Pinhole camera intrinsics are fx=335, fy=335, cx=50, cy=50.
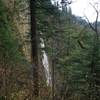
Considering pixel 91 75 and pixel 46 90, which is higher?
pixel 46 90

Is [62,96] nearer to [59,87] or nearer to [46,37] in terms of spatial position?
[59,87]

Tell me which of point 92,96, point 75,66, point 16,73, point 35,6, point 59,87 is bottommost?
point 92,96

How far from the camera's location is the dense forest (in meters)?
9.89

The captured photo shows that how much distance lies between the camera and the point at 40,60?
19766mm

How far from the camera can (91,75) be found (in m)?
25.6

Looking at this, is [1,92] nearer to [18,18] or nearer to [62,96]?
[62,96]

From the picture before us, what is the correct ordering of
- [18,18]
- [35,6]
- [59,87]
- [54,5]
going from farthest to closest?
[18,18], [54,5], [35,6], [59,87]

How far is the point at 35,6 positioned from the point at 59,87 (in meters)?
6.75

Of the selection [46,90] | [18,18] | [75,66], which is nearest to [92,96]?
[75,66]

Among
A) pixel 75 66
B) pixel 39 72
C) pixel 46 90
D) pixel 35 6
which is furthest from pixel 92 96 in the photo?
pixel 46 90

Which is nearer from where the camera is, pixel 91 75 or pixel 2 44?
pixel 2 44

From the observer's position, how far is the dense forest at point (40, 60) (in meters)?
9.89

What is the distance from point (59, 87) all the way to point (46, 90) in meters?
1.42

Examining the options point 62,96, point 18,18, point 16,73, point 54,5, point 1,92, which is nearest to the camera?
point 1,92
